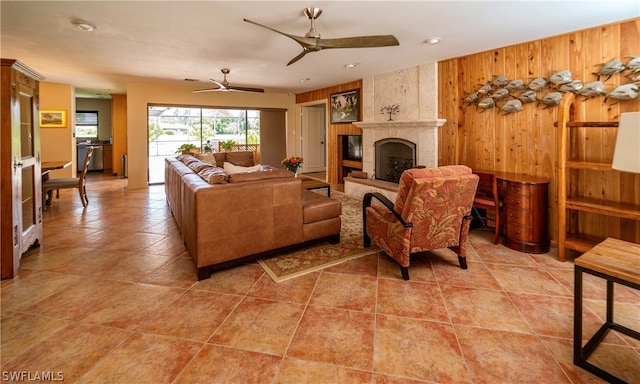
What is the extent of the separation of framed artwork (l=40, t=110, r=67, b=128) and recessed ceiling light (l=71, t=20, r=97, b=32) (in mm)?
5333

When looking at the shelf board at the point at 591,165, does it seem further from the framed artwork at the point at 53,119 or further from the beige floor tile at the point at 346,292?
→ the framed artwork at the point at 53,119

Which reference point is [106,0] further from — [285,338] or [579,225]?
[579,225]

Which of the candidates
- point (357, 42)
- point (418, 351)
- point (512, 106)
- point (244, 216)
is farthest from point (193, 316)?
point (512, 106)

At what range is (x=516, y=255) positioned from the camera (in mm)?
3273

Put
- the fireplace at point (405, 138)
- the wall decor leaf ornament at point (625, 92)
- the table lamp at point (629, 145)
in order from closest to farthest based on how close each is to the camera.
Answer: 1. the table lamp at point (629, 145)
2. the wall decor leaf ornament at point (625, 92)
3. the fireplace at point (405, 138)

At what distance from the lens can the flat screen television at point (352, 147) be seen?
741 centimetres

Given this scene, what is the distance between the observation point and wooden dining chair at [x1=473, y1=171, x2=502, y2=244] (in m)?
3.61

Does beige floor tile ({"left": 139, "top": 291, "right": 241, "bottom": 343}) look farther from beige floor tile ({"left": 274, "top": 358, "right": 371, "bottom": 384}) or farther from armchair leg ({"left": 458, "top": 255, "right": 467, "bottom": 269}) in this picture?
armchair leg ({"left": 458, "top": 255, "right": 467, "bottom": 269})

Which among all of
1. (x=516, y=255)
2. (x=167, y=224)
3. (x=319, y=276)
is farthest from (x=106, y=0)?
(x=516, y=255)

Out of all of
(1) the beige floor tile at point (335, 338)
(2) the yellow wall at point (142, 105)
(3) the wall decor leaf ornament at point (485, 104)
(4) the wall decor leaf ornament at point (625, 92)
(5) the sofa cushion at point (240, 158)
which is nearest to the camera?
(1) the beige floor tile at point (335, 338)

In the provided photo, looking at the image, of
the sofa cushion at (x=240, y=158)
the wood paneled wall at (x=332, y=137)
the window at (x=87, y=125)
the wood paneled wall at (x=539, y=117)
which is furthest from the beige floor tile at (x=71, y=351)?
the window at (x=87, y=125)

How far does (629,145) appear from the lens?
1.42m

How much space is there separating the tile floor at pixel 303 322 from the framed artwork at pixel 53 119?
5.82m

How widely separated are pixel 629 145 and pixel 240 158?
6.38m
